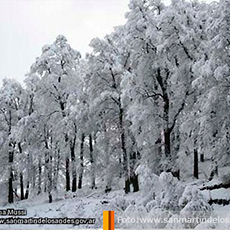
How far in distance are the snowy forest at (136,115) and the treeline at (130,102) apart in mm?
61

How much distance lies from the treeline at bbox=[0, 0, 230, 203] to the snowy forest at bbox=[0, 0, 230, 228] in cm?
6

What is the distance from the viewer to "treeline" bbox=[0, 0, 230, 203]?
54.2 ft

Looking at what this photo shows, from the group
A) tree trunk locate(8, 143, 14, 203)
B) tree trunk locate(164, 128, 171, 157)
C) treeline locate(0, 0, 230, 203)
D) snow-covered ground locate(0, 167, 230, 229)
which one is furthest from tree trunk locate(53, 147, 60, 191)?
tree trunk locate(164, 128, 171, 157)

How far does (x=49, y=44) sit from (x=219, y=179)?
16.9m

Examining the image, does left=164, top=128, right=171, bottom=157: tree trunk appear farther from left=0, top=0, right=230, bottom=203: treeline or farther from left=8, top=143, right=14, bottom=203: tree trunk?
left=8, top=143, right=14, bottom=203: tree trunk

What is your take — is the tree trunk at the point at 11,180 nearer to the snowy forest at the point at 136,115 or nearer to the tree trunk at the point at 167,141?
the snowy forest at the point at 136,115

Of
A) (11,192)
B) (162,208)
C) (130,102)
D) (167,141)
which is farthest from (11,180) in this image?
(162,208)

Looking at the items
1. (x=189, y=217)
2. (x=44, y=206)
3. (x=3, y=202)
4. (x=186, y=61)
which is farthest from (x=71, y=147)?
(x=189, y=217)

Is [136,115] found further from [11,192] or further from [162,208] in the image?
[11,192]

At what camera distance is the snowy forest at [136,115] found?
15.9m

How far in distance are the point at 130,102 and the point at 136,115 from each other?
2537mm

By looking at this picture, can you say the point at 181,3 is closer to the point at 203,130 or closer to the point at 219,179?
the point at 203,130

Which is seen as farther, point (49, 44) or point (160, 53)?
point (49, 44)

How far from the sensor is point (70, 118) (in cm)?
2606
